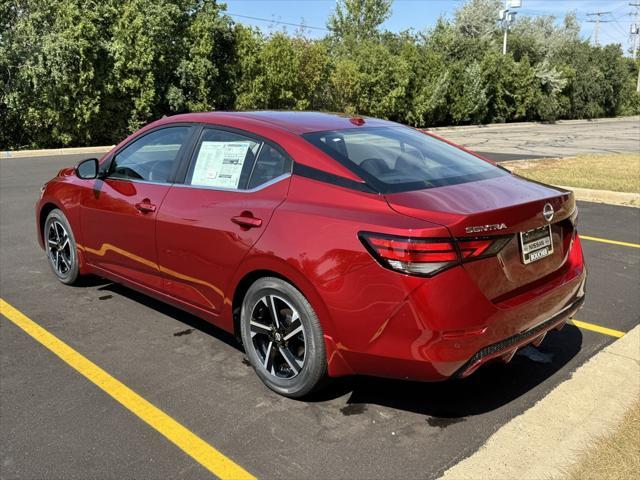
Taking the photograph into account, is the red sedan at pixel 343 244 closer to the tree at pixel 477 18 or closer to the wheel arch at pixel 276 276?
the wheel arch at pixel 276 276

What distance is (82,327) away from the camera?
14.8 feet

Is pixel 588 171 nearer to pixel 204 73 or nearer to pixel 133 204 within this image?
pixel 133 204

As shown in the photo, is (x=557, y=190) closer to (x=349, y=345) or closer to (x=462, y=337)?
(x=462, y=337)

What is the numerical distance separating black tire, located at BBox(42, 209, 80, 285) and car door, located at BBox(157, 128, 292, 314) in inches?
59.1

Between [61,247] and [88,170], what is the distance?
3.06 feet

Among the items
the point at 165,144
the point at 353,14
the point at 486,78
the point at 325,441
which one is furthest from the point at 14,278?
the point at 353,14

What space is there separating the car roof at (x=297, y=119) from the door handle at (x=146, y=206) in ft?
2.08

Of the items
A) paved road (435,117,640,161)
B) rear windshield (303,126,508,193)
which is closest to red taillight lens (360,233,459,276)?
rear windshield (303,126,508,193)

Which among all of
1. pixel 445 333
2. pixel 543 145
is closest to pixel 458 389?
pixel 445 333

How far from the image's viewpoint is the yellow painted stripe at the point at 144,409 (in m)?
2.84

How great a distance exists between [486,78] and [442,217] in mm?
32500

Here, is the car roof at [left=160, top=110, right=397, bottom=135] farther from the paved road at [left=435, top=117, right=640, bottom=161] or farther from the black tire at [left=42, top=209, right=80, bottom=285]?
the paved road at [left=435, top=117, right=640, bottom=161]

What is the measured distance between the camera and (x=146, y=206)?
4.17 metres

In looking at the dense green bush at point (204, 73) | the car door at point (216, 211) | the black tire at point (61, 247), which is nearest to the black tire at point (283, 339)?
the car door at point (216, 211)
